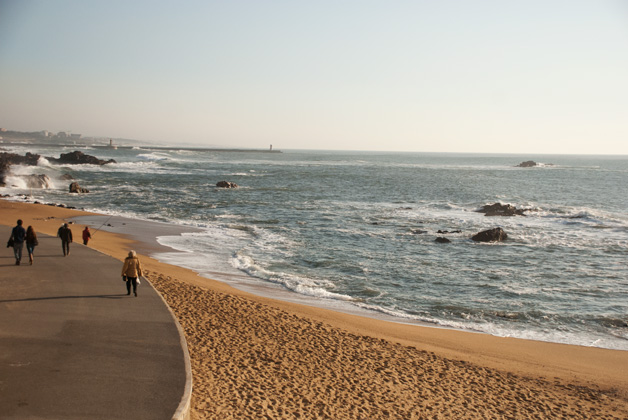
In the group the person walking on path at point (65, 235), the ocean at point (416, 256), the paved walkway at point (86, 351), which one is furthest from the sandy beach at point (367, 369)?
the person walking on path at point (65, 235)

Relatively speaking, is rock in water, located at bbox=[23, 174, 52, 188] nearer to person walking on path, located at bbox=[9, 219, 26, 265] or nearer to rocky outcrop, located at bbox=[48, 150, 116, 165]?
rocky outcrop, located at bbox=[48, 150, 116, 165]

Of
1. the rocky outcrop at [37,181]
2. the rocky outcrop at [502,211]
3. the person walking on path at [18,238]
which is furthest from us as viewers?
the rocky outcrop at [37,181]

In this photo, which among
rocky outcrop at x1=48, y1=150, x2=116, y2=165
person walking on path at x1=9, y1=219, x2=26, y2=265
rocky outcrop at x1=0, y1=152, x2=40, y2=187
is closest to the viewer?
person walking on path at x1=9, y1=219, x2=26, y2=265

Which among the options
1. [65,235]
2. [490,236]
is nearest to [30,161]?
[65,235]

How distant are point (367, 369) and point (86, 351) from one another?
568cm

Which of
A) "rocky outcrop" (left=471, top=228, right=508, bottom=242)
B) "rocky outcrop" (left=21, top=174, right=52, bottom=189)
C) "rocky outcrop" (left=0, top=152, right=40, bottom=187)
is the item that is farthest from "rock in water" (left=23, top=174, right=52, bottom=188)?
"rocky outcrop" (left=471, top=228, right=508, bottom=242)

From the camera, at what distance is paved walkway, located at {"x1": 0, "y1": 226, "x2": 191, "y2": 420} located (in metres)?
7.04

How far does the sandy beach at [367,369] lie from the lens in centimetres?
888

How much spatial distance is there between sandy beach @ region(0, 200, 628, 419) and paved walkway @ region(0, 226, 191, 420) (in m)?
0.83

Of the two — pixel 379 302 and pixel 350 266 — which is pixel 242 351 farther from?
pixel 350 266

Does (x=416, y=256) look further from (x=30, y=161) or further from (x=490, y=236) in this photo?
(x=30, y=161)

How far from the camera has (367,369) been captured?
1060 centimetres

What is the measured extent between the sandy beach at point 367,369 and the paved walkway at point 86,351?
0.83 meters

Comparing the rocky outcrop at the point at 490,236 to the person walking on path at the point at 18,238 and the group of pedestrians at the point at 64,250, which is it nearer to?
the group of pedestrians at the point at 64,250
